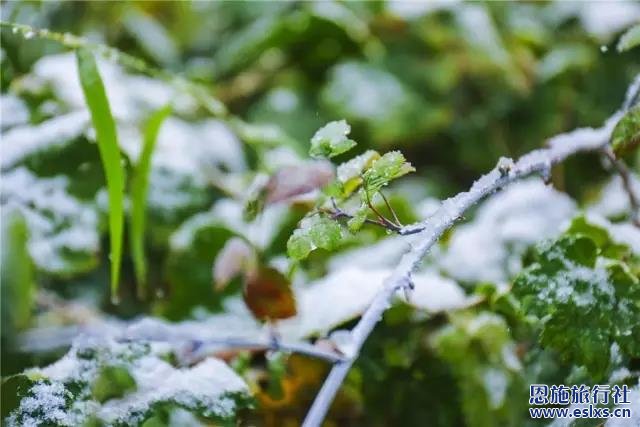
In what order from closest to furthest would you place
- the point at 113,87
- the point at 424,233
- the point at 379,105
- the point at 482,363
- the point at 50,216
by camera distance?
the point at 424,233
the point at 482,363
the point at 50,216
the point at 113,87
the point at 379,105

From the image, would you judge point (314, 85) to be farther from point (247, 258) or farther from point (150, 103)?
point (247, 258)

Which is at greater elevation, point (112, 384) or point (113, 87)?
point (113, 87)

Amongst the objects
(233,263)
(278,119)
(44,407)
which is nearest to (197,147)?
(278,119)

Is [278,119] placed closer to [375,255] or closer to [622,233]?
[375,255]

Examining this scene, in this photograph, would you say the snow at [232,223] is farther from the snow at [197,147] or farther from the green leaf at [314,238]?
the green leaf at [314,238]

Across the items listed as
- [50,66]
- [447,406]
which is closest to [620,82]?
[447,406]

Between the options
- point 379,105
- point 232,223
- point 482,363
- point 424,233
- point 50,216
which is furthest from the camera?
point 379,105

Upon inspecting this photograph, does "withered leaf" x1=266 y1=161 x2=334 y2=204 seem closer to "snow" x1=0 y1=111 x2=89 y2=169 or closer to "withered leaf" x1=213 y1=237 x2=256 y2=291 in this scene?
"withered leaf" x1=213 y1=237 x2=256 y2=291

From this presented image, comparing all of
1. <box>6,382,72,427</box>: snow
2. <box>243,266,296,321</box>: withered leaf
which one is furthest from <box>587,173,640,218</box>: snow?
<box>6,382,72,427</box>: snow
